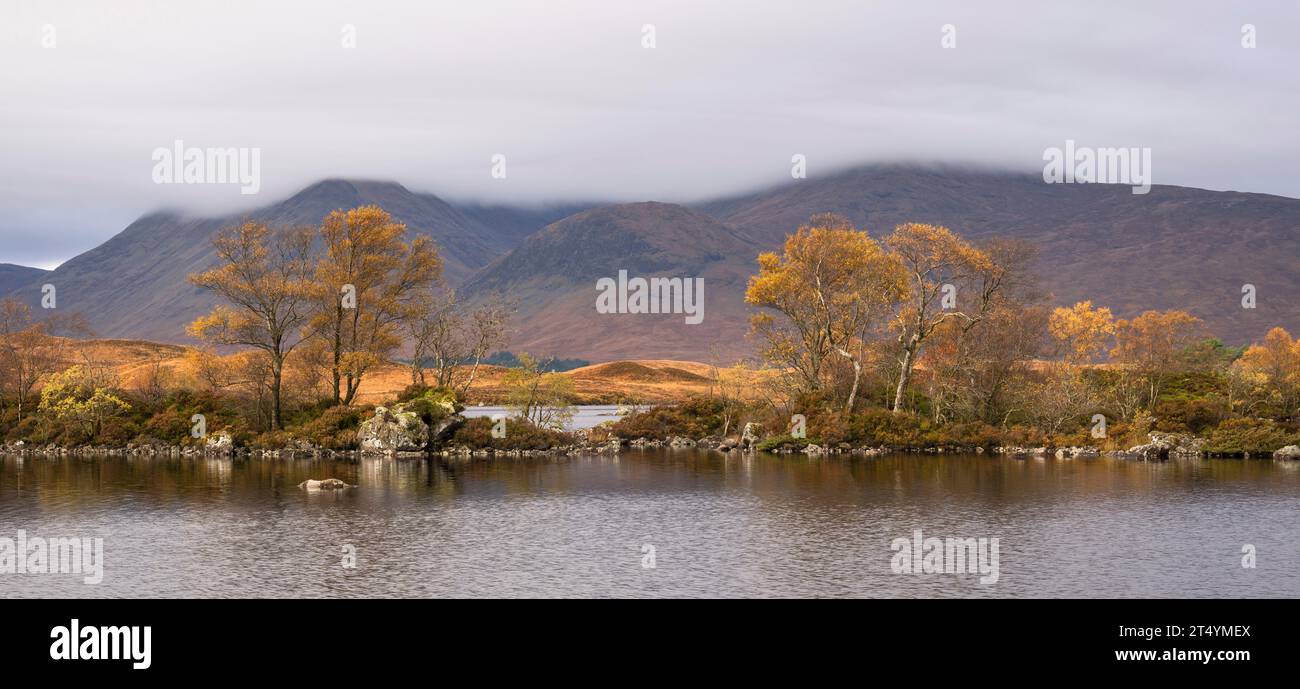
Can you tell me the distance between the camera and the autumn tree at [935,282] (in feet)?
248

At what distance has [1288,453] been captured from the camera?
211 feet

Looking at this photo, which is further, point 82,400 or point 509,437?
point 82,400

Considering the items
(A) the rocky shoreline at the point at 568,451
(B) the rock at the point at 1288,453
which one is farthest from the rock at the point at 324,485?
(B) the rock at the point at 1288,453

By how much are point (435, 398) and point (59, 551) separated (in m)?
41.1

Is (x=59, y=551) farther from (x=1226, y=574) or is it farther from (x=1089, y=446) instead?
(x=1089, y=446)

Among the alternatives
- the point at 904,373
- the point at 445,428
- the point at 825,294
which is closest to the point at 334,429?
the point at 445,428

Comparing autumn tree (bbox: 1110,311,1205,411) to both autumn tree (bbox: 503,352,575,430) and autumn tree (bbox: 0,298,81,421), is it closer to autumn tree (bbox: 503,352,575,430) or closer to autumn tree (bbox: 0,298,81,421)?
autumn tree (bbox: 503,352,575,430)

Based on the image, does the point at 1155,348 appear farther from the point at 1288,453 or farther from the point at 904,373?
the point at 904,373

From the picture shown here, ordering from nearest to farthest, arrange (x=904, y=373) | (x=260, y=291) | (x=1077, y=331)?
(x=904, y=373), (x=260, y=291), (x=1077, y=331)

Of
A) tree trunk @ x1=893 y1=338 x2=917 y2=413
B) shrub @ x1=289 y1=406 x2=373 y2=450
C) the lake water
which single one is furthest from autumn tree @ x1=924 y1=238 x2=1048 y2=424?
shrub @ x1=289 y1=406 x2=373 y2=450

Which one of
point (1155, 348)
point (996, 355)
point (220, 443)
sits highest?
point (1155, 348)

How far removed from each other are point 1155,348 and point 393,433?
57.3 m

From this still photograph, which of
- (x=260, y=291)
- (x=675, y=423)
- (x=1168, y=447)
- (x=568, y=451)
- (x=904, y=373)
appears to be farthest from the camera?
(x=675, y=423)
